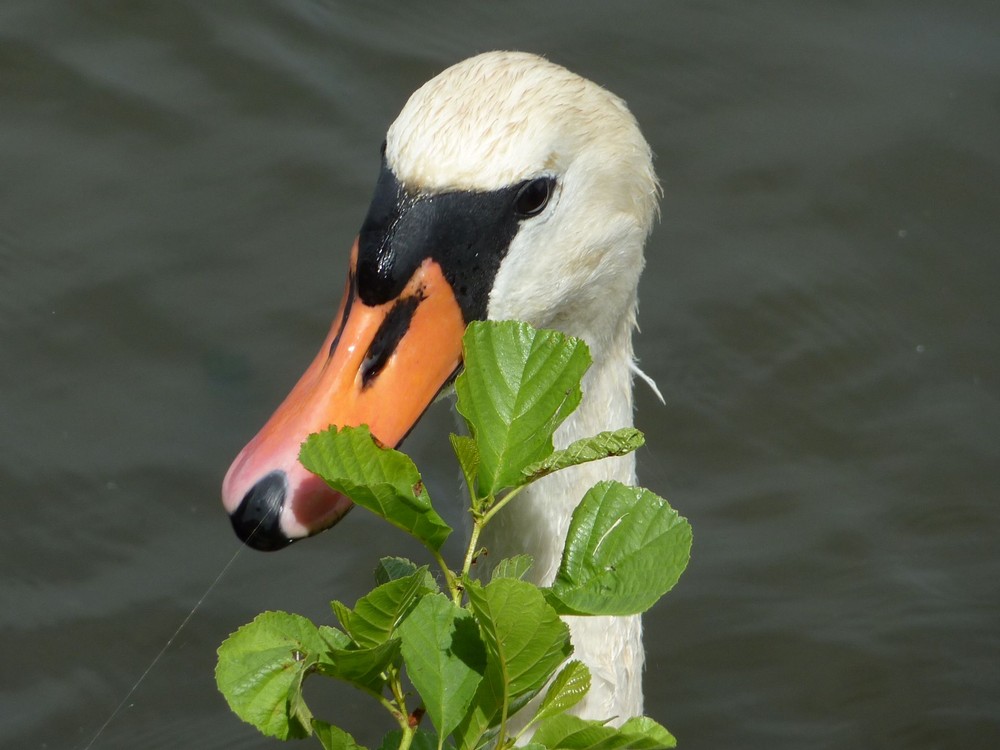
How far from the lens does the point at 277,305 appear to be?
19.8 feet

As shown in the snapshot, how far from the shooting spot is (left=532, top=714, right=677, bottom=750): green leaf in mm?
1960

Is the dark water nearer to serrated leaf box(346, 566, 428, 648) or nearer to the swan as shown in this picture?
the swan

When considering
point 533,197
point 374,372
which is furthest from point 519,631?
point 533,197

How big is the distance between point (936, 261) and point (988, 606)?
1587 millimetres

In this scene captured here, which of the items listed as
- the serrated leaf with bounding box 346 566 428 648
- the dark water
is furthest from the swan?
the dark water

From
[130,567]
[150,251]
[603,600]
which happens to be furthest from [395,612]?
[150,251]

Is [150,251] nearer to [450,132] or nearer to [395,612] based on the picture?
[450,132]

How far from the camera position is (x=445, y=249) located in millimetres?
2896

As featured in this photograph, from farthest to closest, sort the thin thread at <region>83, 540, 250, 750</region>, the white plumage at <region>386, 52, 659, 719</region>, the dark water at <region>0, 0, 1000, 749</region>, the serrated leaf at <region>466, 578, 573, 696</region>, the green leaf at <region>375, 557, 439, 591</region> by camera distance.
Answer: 1. the dark water at <region>0, 0, 1000, 749</region>
2. the thin thread at <region>83, 540, 250, 750</region>
3. the white plumage at <region>386, 52, 659, 719</region>
4. the green leaf at <region>375, 557, 439, 591</region>
5. the serrated leaf at <region>466, 578, 573, 696</region>

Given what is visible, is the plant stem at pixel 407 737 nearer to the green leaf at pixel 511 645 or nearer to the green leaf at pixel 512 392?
the green leaf at pixel 511 645

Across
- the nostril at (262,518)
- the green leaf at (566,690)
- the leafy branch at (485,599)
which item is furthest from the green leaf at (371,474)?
the nostril at (262,518)

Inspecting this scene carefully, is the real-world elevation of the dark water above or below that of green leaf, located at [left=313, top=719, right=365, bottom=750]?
below

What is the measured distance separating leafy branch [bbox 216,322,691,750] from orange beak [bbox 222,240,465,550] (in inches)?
22.9

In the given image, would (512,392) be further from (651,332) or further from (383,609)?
(651,332)
